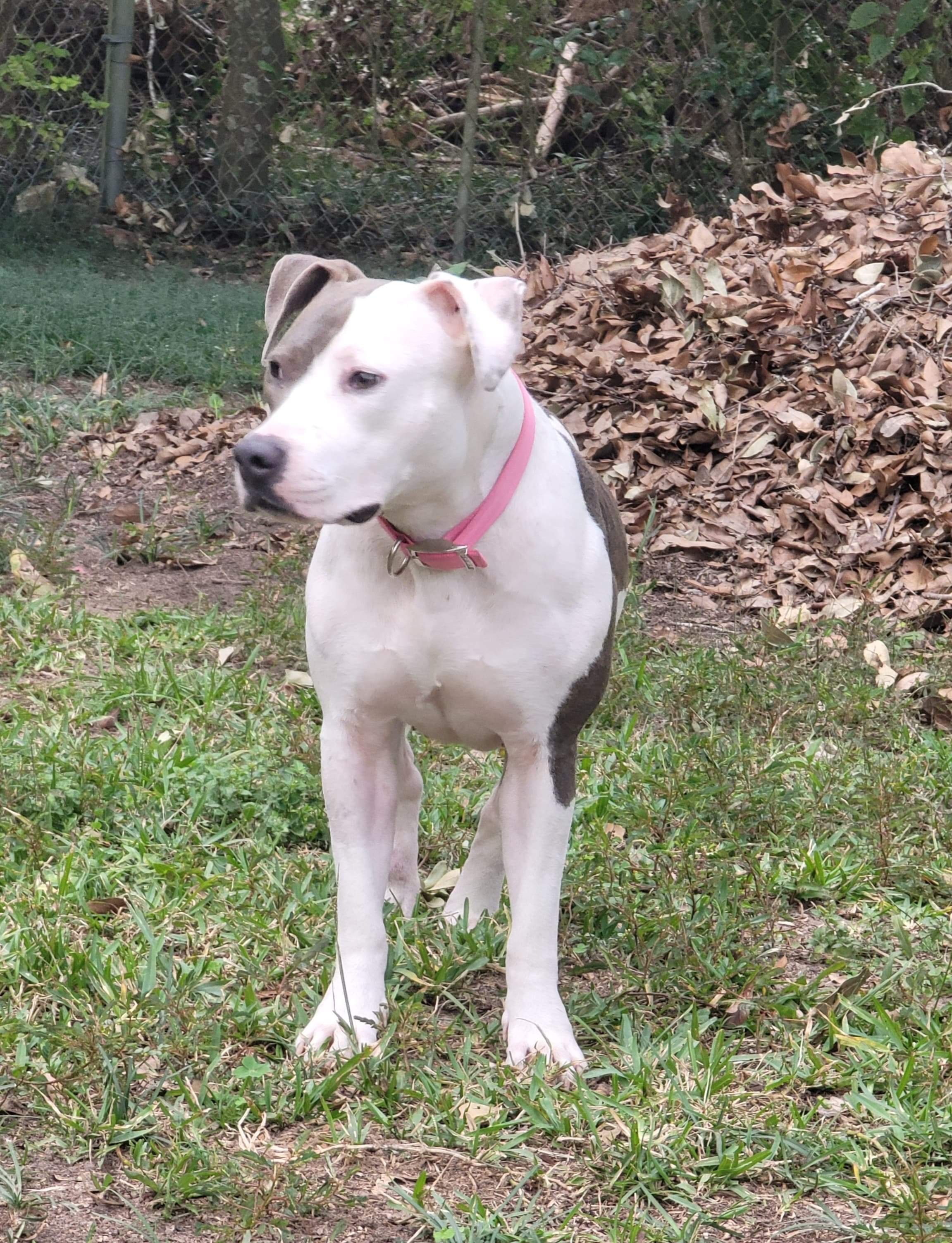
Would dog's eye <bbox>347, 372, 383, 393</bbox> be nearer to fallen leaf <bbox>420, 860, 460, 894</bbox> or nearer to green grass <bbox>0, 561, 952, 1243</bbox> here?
green grass <bbox>0, 561, 952, 1243</bbox>

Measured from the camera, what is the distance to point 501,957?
2.98 m

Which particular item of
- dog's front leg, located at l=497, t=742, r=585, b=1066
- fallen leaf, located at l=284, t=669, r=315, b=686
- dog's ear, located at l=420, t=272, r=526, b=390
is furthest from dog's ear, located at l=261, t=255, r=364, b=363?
fallen leaf, located at l=284, t=669, r=315, b=686

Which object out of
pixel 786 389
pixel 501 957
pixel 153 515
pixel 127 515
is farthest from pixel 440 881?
pixel 786 389

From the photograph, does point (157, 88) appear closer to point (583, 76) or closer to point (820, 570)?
point (583, 76)

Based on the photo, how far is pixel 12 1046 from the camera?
99.3 inches

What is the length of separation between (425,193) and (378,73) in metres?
0.75

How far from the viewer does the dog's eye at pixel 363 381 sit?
2.24 m

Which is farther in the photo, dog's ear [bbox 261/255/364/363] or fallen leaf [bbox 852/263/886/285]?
fallen leaf [bbox 852/263/886/285]

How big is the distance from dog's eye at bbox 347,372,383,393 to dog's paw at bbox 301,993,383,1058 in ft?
3.57

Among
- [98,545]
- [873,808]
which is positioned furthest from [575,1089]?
[98,545]

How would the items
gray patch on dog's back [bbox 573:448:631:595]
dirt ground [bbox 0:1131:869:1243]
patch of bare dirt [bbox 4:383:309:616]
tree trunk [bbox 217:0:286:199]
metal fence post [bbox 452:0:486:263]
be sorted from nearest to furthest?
1. dirt ground [bbox 0:1131:869:1243]
2. gray patch on dog's back [bbox 573:448:631:595]
3. patch of bare dirt [bbox 4:383:309:616]
4. metal fence post [bbox 452:0:486:263]
5. tree trunk [bbox 217:0:286:199]

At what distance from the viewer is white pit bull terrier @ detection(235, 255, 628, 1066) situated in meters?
2.25

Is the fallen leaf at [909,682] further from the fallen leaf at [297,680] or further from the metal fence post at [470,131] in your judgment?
the metal fence post at [470,131]

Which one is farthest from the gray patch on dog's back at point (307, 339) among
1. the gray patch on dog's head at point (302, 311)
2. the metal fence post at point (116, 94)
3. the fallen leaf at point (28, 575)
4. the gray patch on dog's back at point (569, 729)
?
the metal fence post at point (116, 94)
